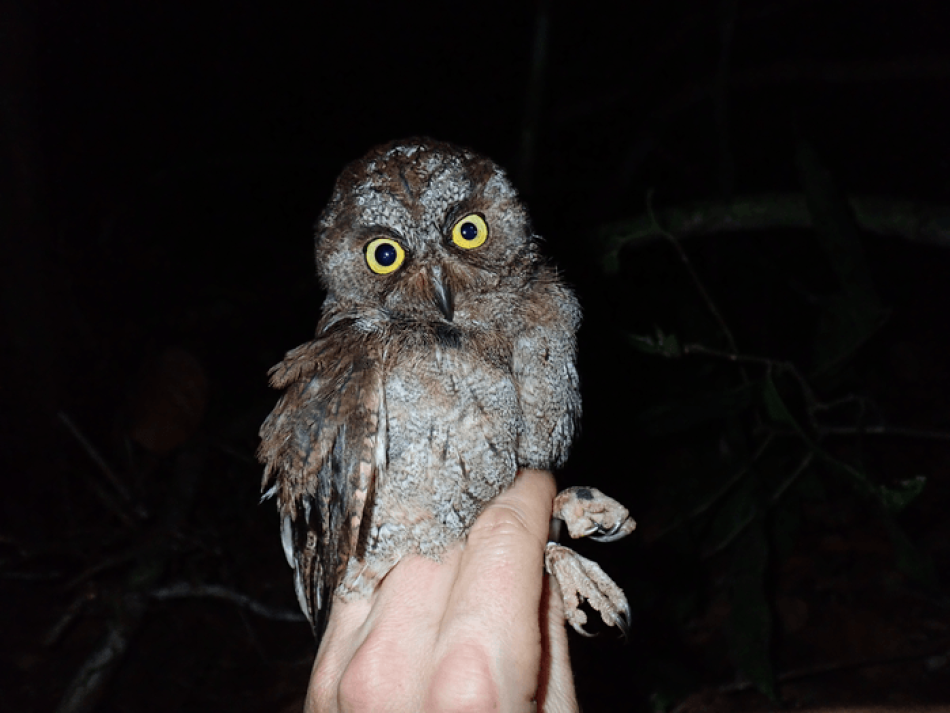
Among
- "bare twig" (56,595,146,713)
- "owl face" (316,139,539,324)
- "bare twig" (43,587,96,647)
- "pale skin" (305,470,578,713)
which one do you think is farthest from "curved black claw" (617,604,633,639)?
"bare twig" (43,587,96,647)

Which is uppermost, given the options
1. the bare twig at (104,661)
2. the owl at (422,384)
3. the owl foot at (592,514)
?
the owl at (422,384)

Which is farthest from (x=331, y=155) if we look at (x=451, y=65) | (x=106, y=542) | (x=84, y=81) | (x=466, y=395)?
(x=466, y=395)

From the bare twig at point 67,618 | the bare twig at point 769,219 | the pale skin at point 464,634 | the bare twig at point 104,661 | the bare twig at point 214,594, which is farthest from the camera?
the bare twig at point 67,618

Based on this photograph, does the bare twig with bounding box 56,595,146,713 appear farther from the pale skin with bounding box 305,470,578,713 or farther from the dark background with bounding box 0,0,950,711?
the pale skin with bounding box 305,470,578,713

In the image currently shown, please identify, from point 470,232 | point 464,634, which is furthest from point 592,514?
point 470,232

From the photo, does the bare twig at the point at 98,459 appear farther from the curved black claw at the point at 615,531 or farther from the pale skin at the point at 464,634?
the curved black claw at the point at 615,531

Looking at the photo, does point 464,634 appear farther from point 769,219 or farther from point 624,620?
point 769,219

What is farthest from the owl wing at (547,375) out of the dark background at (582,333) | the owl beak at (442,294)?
the dark background at (582,333)

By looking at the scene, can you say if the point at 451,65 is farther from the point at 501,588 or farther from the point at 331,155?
the point at 501,588
